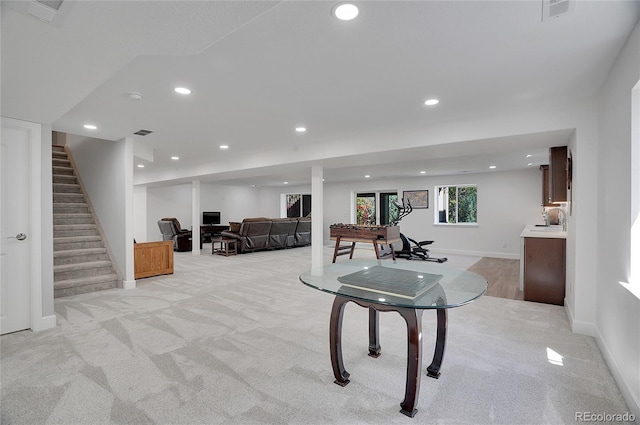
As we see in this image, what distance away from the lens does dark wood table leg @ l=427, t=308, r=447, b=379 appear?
216cm

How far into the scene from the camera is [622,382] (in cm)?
200

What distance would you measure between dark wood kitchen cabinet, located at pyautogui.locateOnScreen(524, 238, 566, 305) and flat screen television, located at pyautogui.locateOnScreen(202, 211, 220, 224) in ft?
32.3

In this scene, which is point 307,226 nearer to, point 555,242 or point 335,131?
point 335,131

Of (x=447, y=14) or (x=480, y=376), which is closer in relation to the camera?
(x=447, y=14)

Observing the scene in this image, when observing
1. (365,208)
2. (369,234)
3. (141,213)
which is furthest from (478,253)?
(141,213)

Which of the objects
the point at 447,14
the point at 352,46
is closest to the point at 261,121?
the point at 352,46

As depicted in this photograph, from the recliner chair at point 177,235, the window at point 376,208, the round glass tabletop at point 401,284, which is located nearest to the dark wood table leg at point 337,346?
the round glass tabletop at point 401,284

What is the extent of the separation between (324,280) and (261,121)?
251cm

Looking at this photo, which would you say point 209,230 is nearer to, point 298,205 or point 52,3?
point 298,205

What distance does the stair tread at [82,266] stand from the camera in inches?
177

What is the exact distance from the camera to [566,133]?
3312 mm

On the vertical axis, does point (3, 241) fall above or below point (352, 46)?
below

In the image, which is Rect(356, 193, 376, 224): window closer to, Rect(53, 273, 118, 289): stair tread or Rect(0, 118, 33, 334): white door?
Rect(53, 273, 118, 289): stair tread

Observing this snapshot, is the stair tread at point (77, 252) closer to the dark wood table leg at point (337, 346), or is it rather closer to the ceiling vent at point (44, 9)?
the ceiling vent at point (44, 9)
